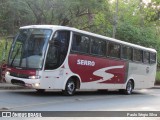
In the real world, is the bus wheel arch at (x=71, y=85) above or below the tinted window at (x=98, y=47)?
below

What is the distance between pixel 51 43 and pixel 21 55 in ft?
4.80

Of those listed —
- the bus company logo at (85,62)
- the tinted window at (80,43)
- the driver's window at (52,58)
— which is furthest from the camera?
the bus company logo at (85,62)

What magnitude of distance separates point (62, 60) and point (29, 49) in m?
1.63

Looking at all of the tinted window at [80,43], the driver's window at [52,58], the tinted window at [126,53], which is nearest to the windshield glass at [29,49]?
the driver's window at [52,58]

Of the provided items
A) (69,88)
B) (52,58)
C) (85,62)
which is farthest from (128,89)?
(52,58)

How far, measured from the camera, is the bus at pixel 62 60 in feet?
55.5

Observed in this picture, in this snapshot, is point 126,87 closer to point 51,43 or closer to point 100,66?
point 100,66

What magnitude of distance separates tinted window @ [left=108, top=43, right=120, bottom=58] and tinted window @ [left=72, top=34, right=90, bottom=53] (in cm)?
276

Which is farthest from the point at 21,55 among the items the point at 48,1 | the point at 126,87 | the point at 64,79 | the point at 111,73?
the point at 48,1

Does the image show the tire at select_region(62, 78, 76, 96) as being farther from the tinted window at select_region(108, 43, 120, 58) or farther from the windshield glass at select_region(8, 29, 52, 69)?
the tinted window at select_region(108, 43, 120, 58)

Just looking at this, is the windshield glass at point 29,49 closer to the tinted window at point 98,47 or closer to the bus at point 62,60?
the bus at point 62,60

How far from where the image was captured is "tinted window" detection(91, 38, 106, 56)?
66.6 ft

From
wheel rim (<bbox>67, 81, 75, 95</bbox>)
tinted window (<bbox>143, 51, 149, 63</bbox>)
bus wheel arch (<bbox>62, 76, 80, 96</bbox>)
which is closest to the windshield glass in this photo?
bus wheel arch (<bbox>62, 76, 80, 96</bbox>)

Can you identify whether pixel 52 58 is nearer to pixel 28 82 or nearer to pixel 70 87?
pixel 28 82
